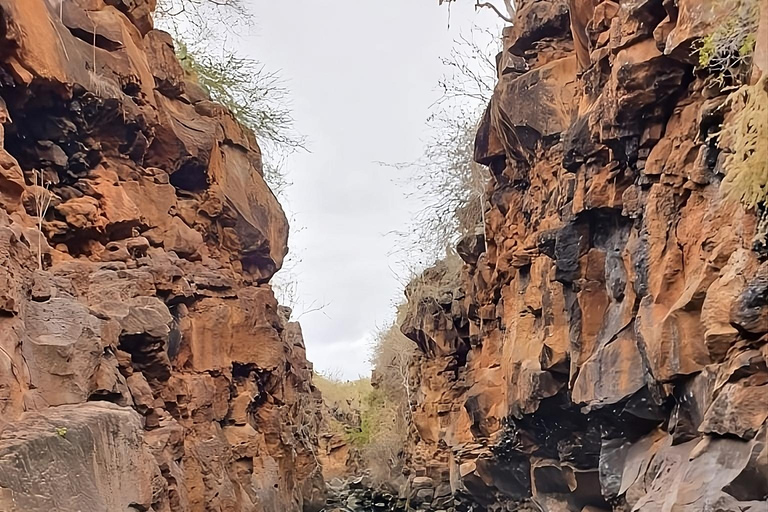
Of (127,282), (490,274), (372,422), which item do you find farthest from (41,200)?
(372,422)

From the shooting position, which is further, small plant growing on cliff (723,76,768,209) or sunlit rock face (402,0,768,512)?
sunlit rock face (402,0,768,512)

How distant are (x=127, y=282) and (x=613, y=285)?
5371 millimetres

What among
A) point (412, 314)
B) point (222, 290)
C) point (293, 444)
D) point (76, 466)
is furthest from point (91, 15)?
point (412, 314)

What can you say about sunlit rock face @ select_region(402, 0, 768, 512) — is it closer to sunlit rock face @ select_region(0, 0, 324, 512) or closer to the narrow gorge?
the narrow gorge

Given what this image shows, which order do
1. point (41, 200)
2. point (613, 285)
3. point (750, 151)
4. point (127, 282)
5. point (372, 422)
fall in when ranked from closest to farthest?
point (750, 151) → point (41, 200) → point (613, 285) → point (127, 282) → point (372, 422)

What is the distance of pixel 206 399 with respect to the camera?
8469 mm

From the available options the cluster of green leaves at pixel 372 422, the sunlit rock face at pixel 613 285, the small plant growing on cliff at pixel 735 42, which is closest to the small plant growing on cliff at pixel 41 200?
the sunlit rock face at pixel 613 285

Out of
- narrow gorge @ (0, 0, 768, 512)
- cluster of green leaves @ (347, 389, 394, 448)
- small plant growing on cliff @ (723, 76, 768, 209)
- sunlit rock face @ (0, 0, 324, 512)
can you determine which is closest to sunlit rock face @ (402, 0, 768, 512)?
narrow gorge @ (0, 0, 768, 512)

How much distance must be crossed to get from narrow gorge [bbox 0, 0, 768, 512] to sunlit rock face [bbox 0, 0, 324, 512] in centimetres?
3

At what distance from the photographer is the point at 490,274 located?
38.1 feet

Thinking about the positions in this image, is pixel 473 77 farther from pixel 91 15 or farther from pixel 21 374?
pixel 21 374

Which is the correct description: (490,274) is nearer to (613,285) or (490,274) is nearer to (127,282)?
(613,285)

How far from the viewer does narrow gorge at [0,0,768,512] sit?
436cm

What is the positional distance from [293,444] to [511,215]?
6551mm
